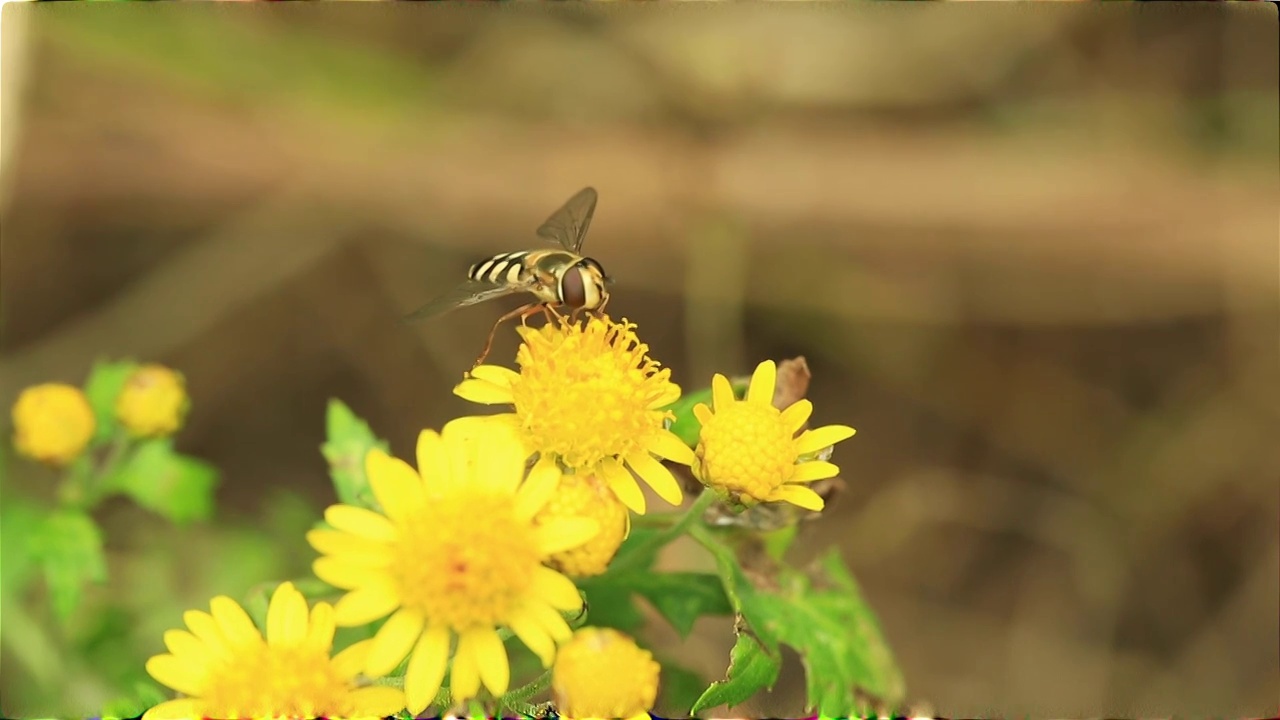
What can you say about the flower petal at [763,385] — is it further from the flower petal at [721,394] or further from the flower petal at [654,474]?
the flower petal at [654,474]

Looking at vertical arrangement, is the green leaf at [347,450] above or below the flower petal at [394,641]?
above

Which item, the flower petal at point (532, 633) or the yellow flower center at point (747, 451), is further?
the yellow flower center at point (747, 451)

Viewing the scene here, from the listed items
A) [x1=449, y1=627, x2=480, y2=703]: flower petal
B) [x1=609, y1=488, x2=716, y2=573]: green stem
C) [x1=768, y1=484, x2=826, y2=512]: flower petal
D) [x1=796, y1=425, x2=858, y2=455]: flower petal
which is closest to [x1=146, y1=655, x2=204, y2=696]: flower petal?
[x1=449, y1=627, x2=480, y2=703]: flower petal

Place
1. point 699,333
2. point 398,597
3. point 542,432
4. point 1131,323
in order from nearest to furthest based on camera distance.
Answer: point 398,597 < point 542,432 < point 699,333 < point 1131,323

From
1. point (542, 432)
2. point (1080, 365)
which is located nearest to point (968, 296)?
point (1080, 365)

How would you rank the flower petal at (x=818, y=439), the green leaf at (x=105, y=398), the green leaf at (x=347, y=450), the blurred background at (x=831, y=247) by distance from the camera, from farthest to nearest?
the blurred background at (x=831, y=247)
the green leaf at (x=105, y=398)
the green leaf at (x=347, y=450)
the flower petal at (x=818, y=439)

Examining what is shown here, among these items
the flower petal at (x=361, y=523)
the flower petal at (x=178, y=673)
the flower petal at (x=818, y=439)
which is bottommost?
the flower petal at (x=178, y=673)

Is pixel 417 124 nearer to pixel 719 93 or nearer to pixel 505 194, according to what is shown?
pixel 505 194

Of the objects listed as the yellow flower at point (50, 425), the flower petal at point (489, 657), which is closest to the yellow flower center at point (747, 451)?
the flower petal at point (489, 657)
